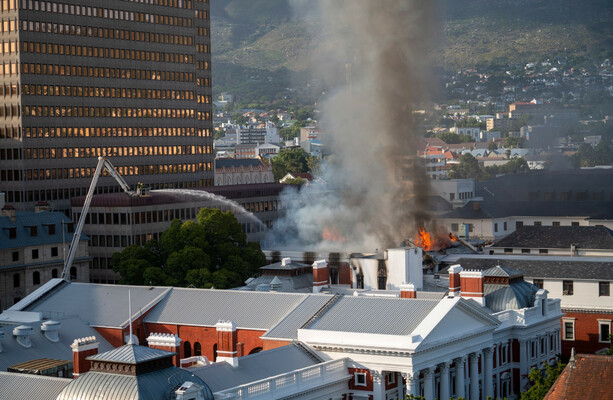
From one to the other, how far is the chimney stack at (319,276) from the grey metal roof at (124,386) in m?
39.2

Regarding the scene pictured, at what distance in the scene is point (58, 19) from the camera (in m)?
197

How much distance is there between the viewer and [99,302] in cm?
10694

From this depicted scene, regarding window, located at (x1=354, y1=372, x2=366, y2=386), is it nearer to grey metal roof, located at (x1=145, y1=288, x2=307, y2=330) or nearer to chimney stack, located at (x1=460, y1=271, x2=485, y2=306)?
grey metal roof, located at (x1=145, y1=288, x2=307, y2=330)

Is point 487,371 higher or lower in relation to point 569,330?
higher

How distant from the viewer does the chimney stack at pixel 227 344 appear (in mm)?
81438

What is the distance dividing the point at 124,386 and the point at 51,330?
93.7 ft

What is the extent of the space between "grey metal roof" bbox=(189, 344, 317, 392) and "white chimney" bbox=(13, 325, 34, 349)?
1849 centimetres

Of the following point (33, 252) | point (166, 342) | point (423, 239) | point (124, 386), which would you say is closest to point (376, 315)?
point (166, 342)

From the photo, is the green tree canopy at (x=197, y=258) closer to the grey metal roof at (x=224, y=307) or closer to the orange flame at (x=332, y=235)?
the orange flame at (x=332, y=235)

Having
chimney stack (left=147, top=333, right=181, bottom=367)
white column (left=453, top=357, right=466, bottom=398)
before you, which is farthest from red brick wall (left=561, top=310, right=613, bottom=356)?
chimney stack (left=147, top=333, right=181, bottom=367)

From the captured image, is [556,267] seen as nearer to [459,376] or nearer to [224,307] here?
[459,376]

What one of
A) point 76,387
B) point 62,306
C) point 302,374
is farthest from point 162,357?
point 62,306

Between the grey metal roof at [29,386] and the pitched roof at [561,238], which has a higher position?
the pitched roof at [561,238]

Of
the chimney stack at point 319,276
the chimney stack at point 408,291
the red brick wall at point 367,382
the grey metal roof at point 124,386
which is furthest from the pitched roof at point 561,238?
the grey metal roof at point 124,386
